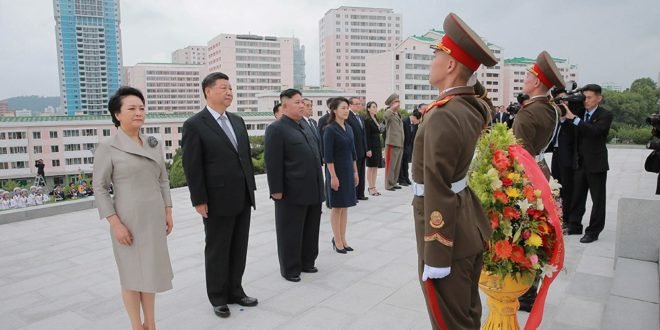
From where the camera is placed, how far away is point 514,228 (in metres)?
2.43

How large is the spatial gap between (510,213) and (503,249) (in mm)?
193

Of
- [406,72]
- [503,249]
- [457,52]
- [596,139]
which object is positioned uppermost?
[406,72]

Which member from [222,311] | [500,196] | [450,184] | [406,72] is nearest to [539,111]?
[500,196]

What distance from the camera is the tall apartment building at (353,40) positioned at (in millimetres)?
117938

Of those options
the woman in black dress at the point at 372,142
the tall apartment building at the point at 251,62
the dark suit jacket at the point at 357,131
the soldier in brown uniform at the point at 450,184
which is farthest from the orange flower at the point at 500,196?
the tall apartment building at the point at 251,62

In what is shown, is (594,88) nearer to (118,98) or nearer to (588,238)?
(588,238)

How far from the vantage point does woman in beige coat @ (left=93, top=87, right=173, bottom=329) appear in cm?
258

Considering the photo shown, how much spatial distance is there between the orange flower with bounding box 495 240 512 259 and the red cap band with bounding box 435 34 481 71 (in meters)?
1.00

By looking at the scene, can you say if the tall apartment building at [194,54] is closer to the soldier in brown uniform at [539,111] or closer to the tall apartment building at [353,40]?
the tall apartment building at [353,40]

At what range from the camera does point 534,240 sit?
A: 2.36m

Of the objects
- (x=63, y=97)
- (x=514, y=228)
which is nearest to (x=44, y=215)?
(x=514, y=228)

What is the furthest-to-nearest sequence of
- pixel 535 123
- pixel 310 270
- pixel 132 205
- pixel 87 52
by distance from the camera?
pixel 87 52, pixel 310 270, pixel 535 123, pixel 132 205

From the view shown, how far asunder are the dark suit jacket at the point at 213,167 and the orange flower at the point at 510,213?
1.83 metres

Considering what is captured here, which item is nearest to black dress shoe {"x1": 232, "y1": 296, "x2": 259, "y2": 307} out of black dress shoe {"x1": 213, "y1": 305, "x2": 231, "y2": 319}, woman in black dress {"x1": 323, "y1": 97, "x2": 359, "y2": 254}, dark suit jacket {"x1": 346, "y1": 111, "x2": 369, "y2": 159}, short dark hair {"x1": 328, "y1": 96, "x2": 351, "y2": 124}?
black dress shoe {"x1": 213, "y1": 305, "x2": 231, "y2": 319}
